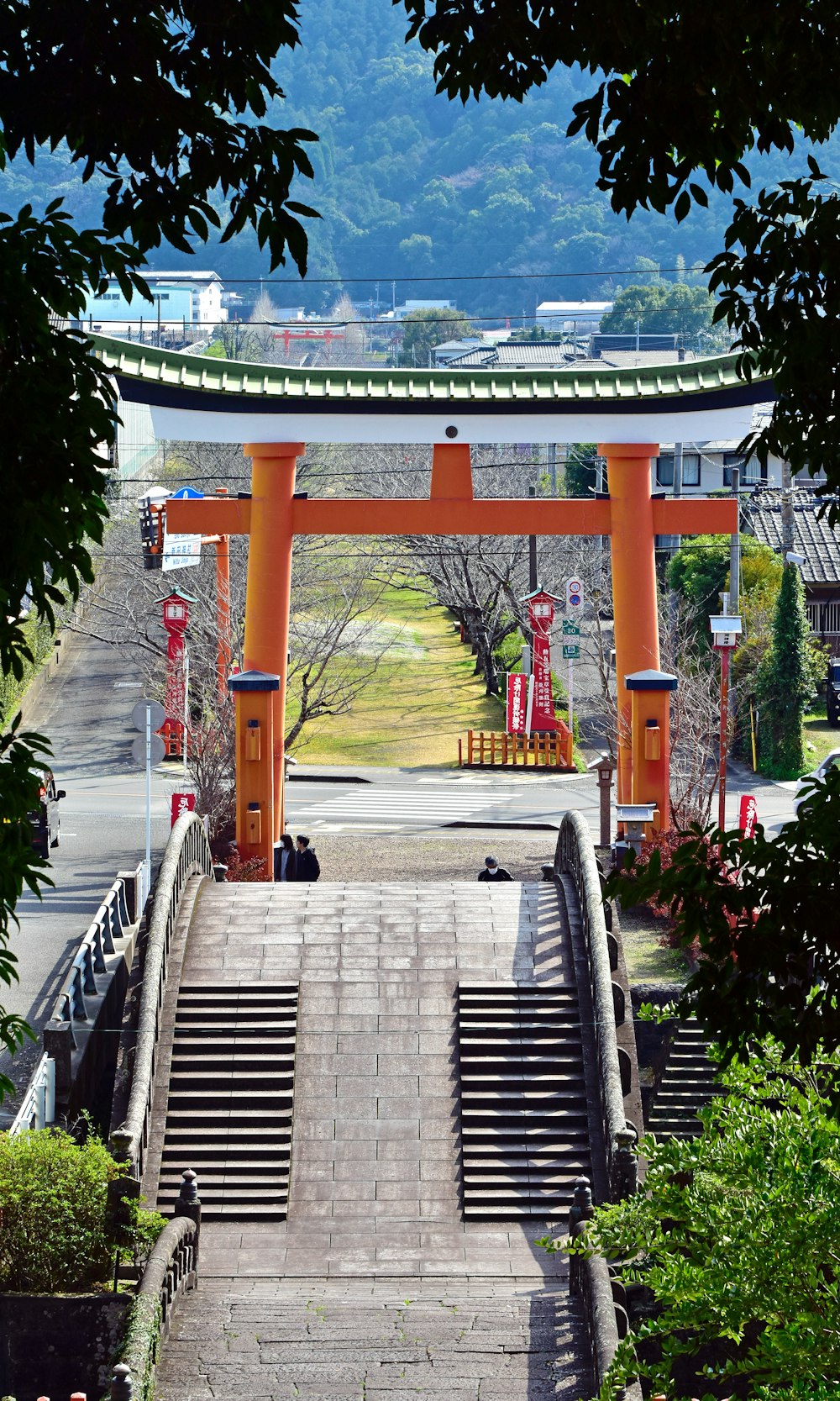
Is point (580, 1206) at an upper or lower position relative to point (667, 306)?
lower

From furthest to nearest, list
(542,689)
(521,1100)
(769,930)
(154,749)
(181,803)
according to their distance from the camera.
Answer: (542,689), (181,803), (154,749), (521,1100), (769,930)

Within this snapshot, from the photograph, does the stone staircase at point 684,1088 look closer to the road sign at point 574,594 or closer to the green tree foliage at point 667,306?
the road sign at point 574,594

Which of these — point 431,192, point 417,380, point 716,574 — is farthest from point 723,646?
point 431,192

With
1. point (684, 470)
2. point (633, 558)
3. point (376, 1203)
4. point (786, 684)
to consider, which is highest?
point (684, 470)

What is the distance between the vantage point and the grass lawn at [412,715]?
35.5 m

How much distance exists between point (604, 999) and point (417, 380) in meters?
9.50

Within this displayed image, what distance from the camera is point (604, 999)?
15.1 meters

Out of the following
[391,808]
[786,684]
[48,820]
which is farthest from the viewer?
[786,684]

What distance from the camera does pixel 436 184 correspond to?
15825 cm

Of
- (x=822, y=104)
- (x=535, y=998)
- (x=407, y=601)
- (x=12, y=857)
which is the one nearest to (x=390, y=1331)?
(x=535, y=998)

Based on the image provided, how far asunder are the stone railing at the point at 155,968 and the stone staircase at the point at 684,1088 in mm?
4550

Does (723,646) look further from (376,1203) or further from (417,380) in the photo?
(376,1203)

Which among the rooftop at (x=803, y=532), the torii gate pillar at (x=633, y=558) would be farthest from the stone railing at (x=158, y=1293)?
the rooftop at (x=803, y=532)

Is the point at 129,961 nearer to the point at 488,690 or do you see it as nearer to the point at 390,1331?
the point at 390,1331
